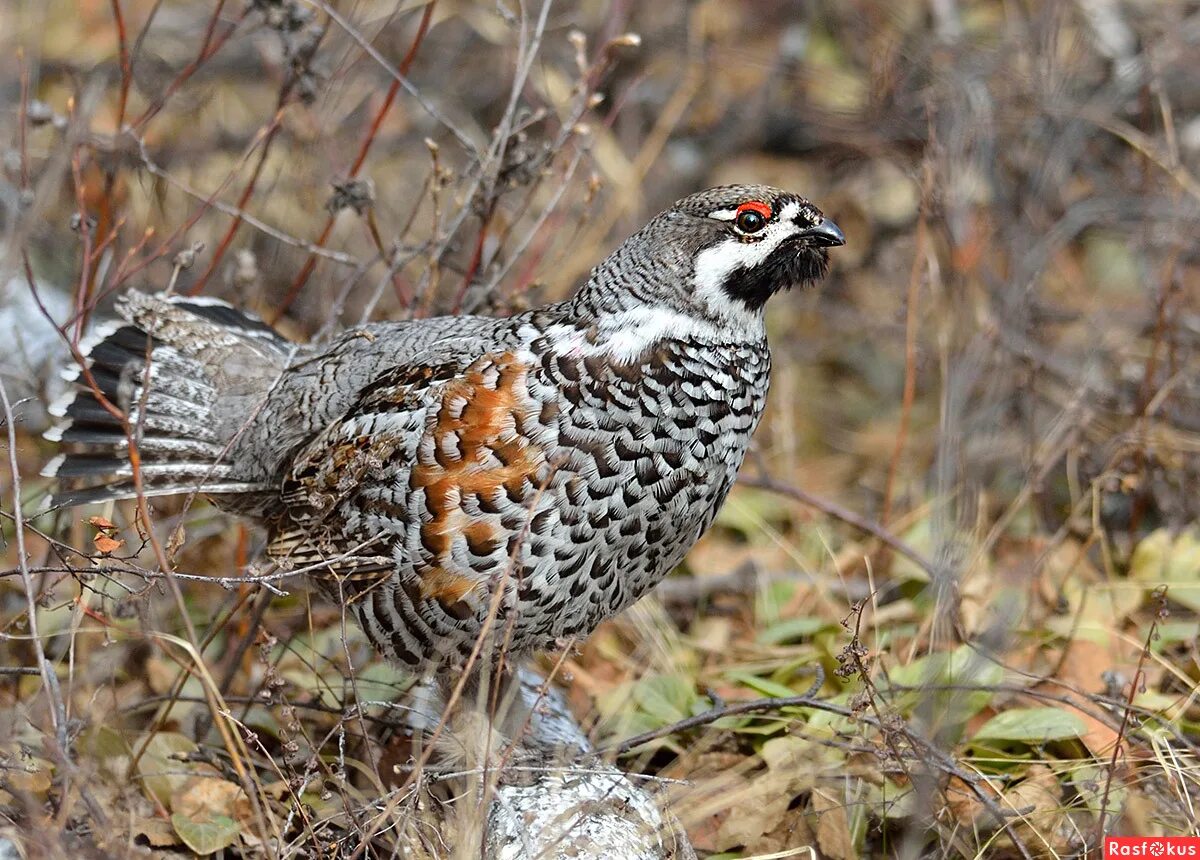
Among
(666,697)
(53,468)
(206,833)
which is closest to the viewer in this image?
(206,833)

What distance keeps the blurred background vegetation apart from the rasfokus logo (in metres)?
0.07

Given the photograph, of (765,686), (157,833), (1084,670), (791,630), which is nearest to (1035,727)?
(1084,670)

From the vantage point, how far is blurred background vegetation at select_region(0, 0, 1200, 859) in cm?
351

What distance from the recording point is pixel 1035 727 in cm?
377

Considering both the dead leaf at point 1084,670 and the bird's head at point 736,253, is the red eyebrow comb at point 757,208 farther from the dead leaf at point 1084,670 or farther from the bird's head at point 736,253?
the dead leaf at point 1084,670

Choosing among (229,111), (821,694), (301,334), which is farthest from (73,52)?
(821,694)

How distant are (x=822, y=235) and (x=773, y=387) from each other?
3020mm

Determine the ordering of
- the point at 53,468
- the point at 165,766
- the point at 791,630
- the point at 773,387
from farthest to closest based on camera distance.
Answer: the point at 773,387, the point at 791,630, the point at 53,468, the point at 165,766

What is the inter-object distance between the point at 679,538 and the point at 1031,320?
8.67 feet

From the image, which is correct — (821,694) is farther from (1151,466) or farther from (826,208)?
(826,208)

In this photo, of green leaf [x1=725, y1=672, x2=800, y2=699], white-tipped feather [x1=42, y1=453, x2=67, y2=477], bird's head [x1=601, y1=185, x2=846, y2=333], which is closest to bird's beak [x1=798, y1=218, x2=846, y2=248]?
bird's head [x1=601, y1=185, x2=846, y2=333]

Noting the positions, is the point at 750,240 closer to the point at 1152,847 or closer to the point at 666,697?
the point at 666,697

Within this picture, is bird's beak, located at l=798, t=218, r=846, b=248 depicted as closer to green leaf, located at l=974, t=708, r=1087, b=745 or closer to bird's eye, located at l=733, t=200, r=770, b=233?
bird's eye, located at l=733, t=200, r=770, b=233

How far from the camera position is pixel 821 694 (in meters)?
4.27
